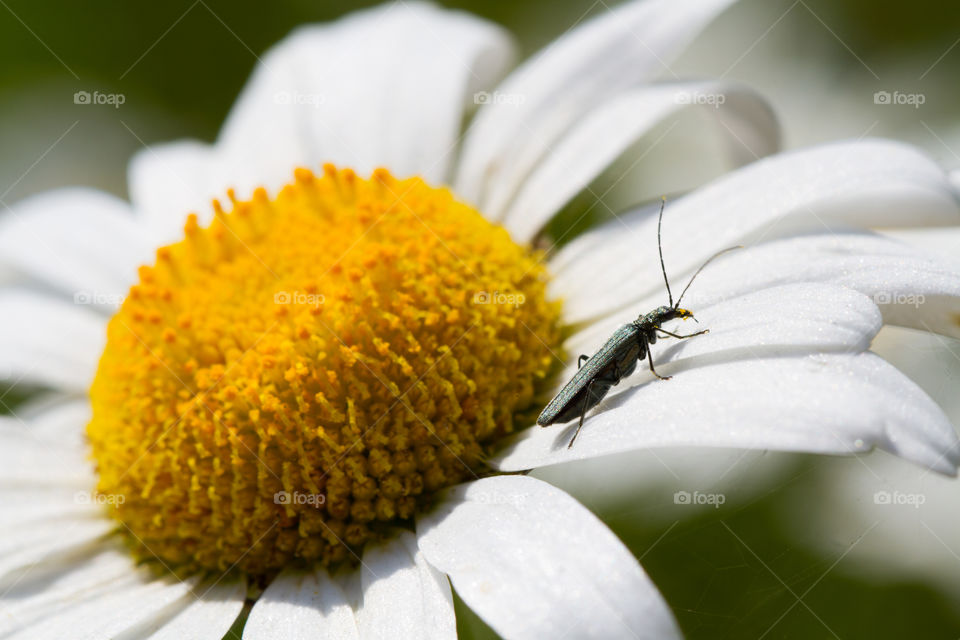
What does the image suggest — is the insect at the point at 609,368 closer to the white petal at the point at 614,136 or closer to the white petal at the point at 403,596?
the white petal at the point at 403,596

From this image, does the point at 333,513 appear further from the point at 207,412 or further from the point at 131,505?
the point at 131,505

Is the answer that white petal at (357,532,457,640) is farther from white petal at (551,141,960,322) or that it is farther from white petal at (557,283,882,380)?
white petal at (551,141,960,322)

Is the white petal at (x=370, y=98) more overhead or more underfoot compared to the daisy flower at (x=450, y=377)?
more overhead

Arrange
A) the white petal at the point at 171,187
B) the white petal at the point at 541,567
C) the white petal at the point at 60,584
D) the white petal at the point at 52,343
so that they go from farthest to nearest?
1. the white petal at the point at 171,187
2. the white petal at the point at 52,343
3. the white petal at the point at 60,584
4. the white petal at the point at 541,567

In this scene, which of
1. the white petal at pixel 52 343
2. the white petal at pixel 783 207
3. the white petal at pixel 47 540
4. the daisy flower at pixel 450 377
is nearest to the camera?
the daisy flower at pixel 450 377

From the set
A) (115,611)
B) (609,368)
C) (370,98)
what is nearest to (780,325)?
(609,368)

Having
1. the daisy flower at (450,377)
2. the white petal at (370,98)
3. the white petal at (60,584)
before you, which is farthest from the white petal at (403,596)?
the white petal at (370,98)
